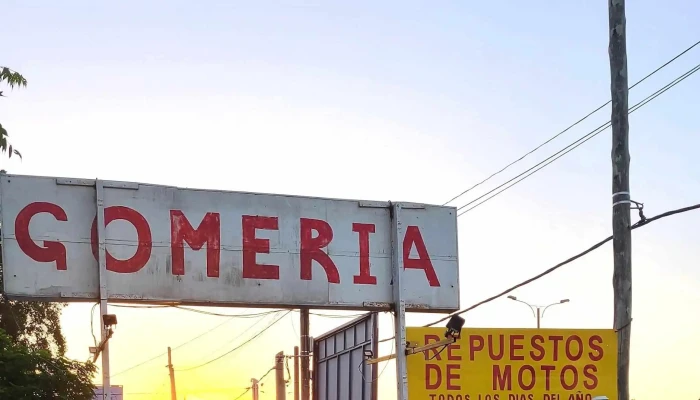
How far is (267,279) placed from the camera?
46.2 ft

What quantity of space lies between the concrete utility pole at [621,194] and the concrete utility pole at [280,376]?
16.9m

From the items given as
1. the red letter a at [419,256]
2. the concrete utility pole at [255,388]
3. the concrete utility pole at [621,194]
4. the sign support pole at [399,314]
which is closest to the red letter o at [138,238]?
the sign support pole at [399,314]

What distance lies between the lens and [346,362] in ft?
58.2

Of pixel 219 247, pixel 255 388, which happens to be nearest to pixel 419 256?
pixel 219 247

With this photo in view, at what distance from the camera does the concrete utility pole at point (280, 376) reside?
29.5 meters

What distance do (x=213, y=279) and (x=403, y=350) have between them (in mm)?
3076

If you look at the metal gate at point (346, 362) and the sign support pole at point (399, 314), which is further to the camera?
the metal gate at point (346, 362)

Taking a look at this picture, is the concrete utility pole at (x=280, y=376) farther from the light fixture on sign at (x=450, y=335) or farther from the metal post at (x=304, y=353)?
the light fixture on sign at (x=450, y=335)

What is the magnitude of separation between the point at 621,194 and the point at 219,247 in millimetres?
5793

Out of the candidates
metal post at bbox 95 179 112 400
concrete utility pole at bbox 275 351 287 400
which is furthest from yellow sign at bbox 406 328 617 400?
concrete utility pole at bbox 275 351 287 400

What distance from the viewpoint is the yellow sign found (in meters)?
17.7

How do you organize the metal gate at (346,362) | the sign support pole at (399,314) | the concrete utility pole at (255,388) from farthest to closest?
the concrete utility pole at (255,388), the metal gate at (346,362), the sign support pole at (399,314)

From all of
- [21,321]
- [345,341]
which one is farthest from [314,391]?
[21,321]

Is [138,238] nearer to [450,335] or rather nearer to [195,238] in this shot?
[195,238]
